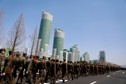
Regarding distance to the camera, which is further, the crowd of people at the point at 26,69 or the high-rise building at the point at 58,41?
the high-rise building at the point at 58,41

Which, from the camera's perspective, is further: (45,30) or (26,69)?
(45,30)

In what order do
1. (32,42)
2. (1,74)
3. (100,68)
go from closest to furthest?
(1,74) → (100,68) → (32,42)

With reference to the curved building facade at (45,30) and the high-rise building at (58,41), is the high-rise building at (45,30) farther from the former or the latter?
the high-rise building at (58,41)

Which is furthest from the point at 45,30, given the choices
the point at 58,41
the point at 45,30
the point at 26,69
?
the point at 26,69

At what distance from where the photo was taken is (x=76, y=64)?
74.5 ft

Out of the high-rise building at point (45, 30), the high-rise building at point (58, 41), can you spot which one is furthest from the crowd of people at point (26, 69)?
the high-rise building at point (58, 41)

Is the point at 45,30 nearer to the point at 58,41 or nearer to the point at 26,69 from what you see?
the point at 58,41

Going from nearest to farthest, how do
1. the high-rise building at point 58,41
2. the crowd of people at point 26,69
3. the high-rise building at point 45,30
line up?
1. the crowd of people at point 26,69
2. the high-rise building at point 45,30
3. the high-rise building at point 58,41

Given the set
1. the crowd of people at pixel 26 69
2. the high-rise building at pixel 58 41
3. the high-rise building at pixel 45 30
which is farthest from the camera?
the high-rise building at pixel 58 41

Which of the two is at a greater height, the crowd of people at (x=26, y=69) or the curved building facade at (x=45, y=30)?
the curved building facade at (x=45, y=30)

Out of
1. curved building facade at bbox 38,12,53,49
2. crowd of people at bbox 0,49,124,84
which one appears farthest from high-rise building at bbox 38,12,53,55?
crowd of people at bbox 0,49,124,84

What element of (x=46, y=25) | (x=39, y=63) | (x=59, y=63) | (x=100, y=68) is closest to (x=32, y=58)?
(x=39, y=63)

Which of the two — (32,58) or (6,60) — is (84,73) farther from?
(6,60)

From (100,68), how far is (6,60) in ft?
96.1
